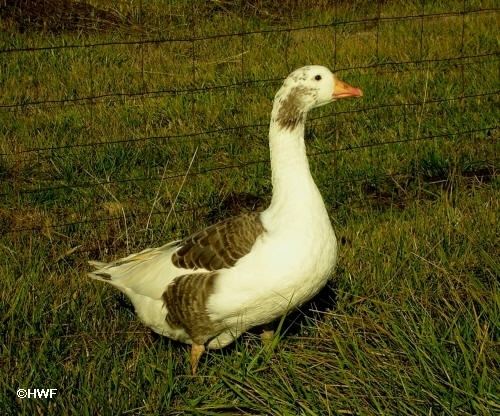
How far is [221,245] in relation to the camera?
4.14 metres

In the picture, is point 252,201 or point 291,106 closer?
point 291,106

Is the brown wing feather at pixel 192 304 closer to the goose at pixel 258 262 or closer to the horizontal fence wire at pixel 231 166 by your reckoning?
the goose at pixel 258 262

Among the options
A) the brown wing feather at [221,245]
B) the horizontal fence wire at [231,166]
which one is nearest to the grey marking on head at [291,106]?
the brown wing feather at [221,245]

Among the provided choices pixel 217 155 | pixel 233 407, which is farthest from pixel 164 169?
pixel 233 407

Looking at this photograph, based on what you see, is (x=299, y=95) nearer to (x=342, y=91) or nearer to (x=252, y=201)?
(x=342, y=91)

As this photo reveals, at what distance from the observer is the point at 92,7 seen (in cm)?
912


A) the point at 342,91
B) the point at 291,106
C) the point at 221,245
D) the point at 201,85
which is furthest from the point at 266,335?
the point at 201,85

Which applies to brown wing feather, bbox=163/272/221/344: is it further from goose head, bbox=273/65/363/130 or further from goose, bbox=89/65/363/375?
goose head, bbox=273/65/363/130

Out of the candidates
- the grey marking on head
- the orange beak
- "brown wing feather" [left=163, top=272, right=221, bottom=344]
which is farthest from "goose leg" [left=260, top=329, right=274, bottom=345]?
the orange beak

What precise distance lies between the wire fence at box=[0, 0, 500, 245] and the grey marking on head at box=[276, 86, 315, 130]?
1.48 metres

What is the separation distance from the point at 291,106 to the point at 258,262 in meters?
0.78

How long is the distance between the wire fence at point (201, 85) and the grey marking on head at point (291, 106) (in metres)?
1.48

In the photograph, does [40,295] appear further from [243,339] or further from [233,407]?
[233,407]

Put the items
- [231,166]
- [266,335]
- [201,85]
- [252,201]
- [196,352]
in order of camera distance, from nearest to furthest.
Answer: [196,352] < [266,335] < [252,201] < [231,166] < [201,85]
